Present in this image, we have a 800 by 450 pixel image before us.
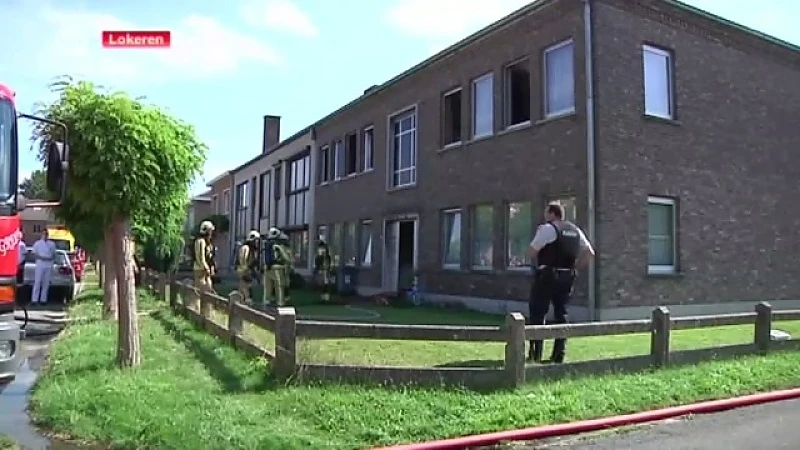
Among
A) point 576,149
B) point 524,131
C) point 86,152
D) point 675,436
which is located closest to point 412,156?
point 524,131

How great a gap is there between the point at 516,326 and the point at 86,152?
5.26 metres

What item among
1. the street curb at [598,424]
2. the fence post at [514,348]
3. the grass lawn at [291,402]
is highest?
the fence post at [514,348]

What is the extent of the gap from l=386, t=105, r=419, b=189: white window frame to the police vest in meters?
12.2

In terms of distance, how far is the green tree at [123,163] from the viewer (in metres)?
8.77

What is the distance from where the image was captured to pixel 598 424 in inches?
287

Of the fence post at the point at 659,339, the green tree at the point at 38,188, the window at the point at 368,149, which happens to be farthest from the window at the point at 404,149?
the fence post at the point at 659,339

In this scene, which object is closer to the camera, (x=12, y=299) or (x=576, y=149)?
(x=12, y=299)

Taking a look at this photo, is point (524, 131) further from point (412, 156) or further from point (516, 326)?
point (516, 326)

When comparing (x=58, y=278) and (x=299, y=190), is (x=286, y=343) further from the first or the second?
(x=299, y=190)

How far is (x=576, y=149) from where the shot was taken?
48.7 ft

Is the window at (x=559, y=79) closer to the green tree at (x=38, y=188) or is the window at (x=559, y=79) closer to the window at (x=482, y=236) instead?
the window at (x=482, y=236)

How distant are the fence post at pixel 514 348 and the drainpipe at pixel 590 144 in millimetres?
6644

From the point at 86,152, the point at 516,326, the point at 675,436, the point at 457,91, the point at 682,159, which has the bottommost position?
the point at 675,436

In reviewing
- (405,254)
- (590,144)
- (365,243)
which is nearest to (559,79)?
(590,144)
